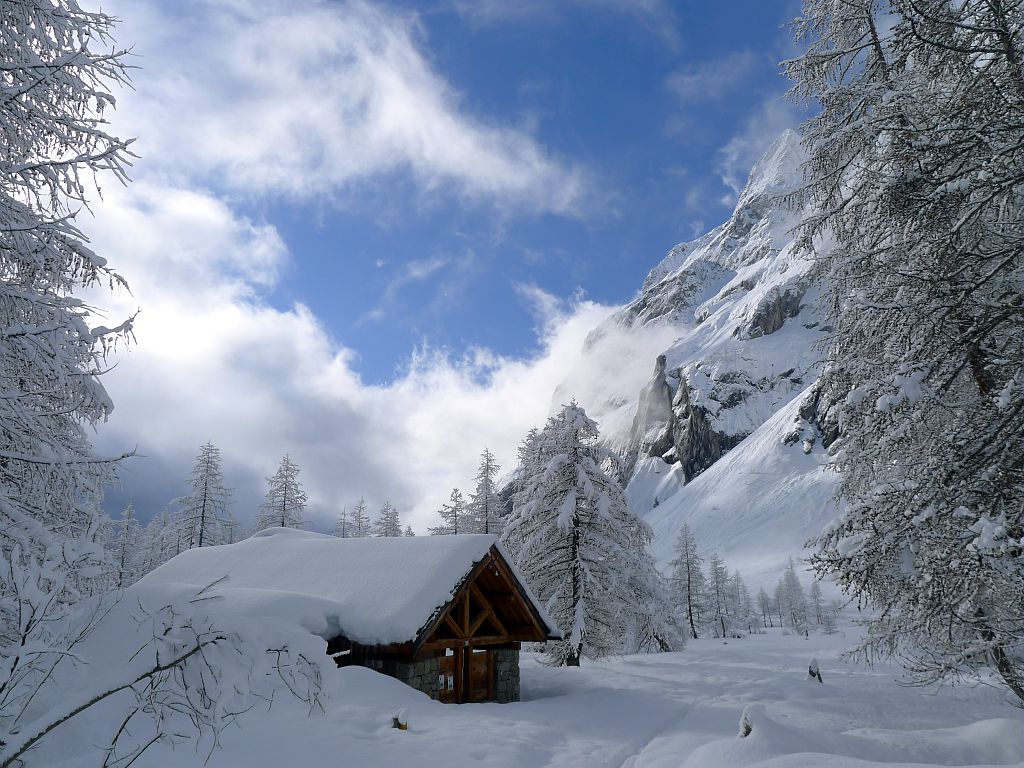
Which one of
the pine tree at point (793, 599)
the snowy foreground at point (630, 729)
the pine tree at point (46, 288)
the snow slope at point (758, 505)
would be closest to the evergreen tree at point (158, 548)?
the snowy foreground at point (630, 729)

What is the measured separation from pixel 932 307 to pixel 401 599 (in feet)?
36.3

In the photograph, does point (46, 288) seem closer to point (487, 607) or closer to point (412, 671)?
point (412, 671)

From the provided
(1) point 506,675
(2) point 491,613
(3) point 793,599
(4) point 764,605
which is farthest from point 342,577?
(4) point 764,605

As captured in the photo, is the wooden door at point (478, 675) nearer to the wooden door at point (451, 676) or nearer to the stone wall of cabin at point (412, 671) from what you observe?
the wooden door at point (451, 676)

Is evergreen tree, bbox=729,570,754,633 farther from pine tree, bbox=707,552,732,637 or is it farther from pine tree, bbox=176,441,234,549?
pine tree, bbox=176,441,234,549

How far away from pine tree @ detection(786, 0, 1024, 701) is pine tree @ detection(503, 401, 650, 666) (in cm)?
1189

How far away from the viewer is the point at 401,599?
12.9m

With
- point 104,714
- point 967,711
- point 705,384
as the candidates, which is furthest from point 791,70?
point 705,384

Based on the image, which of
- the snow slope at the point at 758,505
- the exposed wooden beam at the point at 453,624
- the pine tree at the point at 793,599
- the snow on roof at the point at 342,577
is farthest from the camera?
the snow slope at the point at 758,505

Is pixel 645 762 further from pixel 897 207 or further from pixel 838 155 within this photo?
pixel 838 155

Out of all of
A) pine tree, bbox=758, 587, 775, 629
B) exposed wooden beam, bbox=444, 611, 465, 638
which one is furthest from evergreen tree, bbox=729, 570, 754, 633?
exposed wooden beam, bbox=444, 611, 465, 638

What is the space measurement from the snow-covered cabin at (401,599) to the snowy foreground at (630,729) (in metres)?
1.34

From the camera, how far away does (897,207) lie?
7.23 meters

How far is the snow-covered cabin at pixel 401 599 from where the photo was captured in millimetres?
12258
